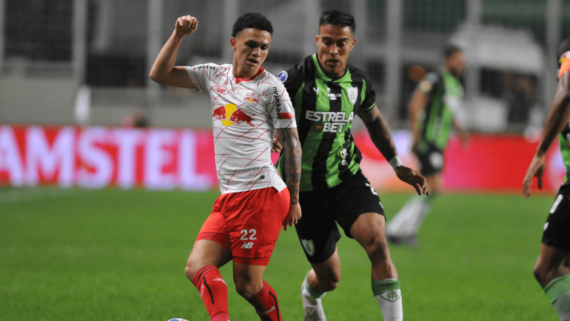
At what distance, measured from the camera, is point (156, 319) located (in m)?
4.75

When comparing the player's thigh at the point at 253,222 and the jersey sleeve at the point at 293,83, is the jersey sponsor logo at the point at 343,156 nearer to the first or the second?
the jersey sleeve at the point at 293,83

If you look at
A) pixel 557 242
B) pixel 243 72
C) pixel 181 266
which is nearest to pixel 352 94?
pixel 243 72

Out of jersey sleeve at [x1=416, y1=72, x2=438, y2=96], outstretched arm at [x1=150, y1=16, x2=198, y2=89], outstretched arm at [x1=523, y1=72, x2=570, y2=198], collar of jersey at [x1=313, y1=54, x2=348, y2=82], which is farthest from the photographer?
jersey sleeve at [x1=416, y1=72, x2=438, y2=96]

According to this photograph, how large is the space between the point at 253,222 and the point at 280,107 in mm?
699

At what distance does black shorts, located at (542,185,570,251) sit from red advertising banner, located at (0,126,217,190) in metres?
11.1

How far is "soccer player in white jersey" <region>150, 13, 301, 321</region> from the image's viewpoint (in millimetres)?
3590

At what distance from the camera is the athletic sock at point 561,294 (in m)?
3.43

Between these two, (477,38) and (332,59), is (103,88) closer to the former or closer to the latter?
(477,38)

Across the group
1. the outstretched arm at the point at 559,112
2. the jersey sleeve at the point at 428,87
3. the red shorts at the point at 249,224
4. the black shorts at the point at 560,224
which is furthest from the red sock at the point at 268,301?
the jersey sleeve at the point at 428,87

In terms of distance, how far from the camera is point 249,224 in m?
3.59

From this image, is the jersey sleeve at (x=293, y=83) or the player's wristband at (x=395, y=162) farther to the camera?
the player's wristband at (x=395, y=162)

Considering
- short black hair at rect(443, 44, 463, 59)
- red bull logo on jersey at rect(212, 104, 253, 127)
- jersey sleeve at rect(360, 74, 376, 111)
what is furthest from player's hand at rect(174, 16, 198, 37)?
short black hair at rect(443, 44, 463, 59)

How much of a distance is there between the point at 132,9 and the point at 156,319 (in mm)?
15693

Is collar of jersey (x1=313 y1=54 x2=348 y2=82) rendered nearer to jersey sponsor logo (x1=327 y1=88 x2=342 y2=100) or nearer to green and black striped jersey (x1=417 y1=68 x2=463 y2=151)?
jersey sponsor logo (x1=327 y1=88 x2=342 y2=100)
